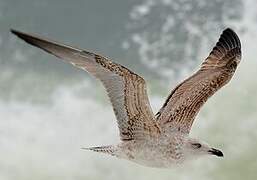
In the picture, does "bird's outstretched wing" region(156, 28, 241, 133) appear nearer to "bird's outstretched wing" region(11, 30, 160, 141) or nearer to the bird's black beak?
the bird's black beak

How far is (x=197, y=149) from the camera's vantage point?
995cm

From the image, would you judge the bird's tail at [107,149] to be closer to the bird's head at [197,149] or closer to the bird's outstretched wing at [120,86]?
the bird's outstretched wing at [120,86]

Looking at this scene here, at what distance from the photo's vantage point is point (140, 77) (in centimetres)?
868

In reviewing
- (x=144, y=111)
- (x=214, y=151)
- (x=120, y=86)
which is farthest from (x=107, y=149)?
(x=214, y=151)

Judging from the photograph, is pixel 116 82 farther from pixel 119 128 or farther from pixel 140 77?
pixel 119 128

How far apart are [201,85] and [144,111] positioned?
265 cm

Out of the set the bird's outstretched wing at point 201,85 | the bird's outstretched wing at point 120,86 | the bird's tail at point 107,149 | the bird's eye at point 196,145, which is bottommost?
the bird's tail at point 107,149

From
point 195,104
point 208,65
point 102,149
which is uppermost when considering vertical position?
point 208,65

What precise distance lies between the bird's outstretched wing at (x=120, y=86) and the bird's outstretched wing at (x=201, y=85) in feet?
2.18

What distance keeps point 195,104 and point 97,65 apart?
3.01 meters

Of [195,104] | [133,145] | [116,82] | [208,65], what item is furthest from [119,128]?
[208,65]

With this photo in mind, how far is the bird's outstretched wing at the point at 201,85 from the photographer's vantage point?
10.5 meters

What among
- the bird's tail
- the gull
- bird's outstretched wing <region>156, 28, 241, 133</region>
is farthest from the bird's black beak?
the bird's tail

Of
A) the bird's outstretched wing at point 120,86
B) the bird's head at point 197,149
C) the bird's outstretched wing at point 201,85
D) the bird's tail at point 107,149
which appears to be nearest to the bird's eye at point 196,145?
the bird's head at point 197,149
